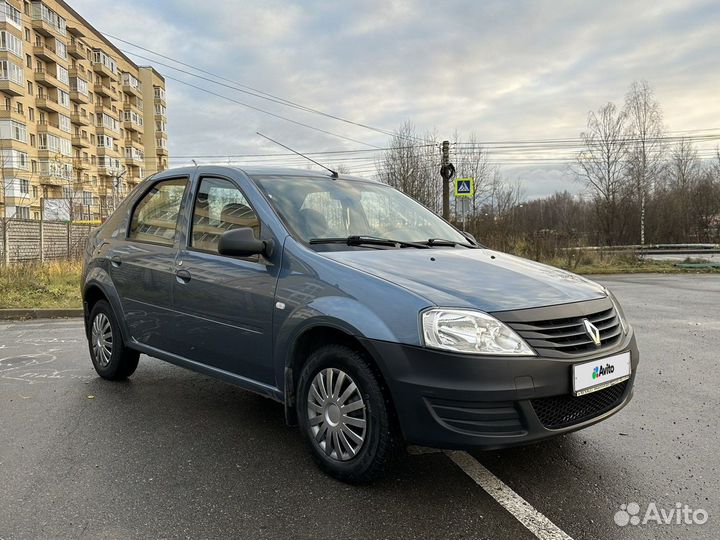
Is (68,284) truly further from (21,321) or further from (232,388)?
(232,388)

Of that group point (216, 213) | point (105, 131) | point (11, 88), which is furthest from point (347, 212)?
point (105, 131)

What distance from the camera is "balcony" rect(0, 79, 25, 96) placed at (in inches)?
2010

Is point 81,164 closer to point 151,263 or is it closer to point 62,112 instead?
point 62,112

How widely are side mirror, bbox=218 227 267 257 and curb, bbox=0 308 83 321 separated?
25.7 ft

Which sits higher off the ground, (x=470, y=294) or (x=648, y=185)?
(x=648, y=185)

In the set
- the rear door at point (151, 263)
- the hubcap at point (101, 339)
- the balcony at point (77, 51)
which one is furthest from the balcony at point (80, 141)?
the rear door at point (151, 263)

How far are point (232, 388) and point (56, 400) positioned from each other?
1412 mm

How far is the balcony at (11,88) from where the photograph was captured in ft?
168

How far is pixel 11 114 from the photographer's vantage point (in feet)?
170

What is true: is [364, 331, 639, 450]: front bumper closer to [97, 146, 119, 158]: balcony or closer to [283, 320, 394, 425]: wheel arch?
[283, 320, 394, 425]: wheel arch

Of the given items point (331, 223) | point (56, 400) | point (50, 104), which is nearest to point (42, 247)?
point (56, 400)

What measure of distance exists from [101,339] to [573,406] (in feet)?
13.7

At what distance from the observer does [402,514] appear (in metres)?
2.58

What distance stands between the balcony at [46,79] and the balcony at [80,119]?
5557 mm
